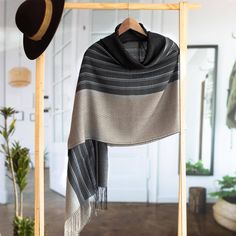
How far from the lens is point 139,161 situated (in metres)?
2.22

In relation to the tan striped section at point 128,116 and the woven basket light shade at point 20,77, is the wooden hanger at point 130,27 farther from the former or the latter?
the woven basket light shade at point 20,77

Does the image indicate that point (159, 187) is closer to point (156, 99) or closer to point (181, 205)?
point (181, 205)

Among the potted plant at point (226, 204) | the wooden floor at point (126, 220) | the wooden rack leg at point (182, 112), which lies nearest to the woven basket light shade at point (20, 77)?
the wooden floor at point (126, 220)

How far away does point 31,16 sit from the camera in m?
1.15

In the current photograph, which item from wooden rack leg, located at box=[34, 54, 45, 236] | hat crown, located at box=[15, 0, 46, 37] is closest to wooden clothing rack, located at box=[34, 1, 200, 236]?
wooden rack leg, located at box=[34, 54, 45, 236]

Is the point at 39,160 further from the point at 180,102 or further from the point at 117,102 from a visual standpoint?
the point at 180,102

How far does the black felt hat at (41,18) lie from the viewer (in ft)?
3.73

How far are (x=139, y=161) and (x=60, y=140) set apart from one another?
699 mm

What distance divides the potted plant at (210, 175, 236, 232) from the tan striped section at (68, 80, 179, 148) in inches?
47.8

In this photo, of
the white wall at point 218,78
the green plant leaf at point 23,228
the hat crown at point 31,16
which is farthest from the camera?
the white wall at point 218,78

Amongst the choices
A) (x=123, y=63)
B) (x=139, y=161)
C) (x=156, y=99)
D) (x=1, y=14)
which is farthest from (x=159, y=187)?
(x=1, y=14)

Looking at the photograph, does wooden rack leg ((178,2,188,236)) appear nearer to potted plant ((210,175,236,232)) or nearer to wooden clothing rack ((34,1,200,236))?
wooden clothing rack ((34,1,200,236))

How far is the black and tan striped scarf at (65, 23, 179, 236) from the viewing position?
120 cm

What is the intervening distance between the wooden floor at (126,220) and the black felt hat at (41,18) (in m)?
1.27
